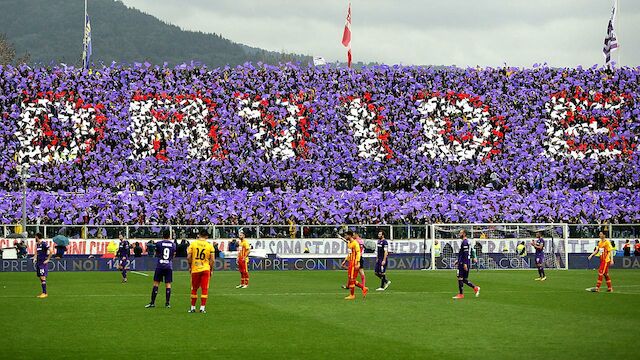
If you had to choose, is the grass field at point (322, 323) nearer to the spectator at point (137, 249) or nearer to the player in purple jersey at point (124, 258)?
the player in purple jersey at point (124, 258)

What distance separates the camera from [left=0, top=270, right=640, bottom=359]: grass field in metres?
19.2

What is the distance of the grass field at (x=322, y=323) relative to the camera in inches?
756

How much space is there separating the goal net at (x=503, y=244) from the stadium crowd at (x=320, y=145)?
10.2 ft

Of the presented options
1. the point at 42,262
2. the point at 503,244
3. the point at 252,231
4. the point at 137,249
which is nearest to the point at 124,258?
the point at 42,262

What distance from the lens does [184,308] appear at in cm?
2883

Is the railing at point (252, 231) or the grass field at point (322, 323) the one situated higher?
the railing at point (252, 231)

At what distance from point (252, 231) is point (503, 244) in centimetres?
1446

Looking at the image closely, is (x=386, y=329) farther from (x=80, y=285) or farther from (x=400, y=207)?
(x=400, y=207)

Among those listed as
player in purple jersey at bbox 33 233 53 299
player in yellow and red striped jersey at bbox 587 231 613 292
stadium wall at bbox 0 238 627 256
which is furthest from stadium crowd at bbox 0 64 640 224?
player in purple jersey at bbox 33 233 53 299

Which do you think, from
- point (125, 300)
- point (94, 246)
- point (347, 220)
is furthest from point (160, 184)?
point (125, 300)

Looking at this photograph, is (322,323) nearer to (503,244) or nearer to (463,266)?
(463,266)

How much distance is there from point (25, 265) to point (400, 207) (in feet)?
72.7

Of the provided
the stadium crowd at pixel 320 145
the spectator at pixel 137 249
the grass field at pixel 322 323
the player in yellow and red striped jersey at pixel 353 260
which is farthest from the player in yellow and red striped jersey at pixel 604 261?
the spectator at pixel 137 249

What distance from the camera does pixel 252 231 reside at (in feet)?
190
